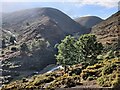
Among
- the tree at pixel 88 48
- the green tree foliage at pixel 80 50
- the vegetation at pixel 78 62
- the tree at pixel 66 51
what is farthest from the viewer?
the tree at pixel 66 51

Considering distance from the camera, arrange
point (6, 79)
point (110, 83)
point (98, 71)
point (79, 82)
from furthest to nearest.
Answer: point (6, 79), point (98, 71), point (79, 82), point (110, 83)

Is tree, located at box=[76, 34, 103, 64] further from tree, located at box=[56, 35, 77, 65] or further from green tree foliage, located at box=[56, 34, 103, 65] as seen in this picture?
tree, located at box=[56, 35, 77, 65]

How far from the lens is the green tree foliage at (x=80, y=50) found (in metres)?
82.5

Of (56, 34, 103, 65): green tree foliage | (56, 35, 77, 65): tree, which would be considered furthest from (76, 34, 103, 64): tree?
(56, 35, 77, 65): tree

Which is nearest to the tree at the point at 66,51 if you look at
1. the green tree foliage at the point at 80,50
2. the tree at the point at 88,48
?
the green tree foliage at the point at 80,50

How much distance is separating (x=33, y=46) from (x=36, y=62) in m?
15.4

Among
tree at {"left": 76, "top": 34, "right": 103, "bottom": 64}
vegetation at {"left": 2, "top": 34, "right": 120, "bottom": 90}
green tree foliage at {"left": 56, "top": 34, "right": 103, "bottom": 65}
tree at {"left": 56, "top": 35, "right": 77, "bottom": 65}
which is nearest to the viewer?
vegetation at {"left": 2, "top": 34, "right": 120, "bottom": 90}

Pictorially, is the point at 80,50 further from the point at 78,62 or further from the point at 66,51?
the point at 78,62

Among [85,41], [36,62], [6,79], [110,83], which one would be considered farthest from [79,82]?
[36,62]

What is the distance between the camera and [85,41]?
8225 centimetres

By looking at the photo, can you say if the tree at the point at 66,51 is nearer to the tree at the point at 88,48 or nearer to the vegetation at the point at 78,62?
the vegetation at the point at 78,62

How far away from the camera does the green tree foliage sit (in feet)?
271

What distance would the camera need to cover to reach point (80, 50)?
272 ft

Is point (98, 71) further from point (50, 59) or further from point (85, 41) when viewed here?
point (50, 59)
